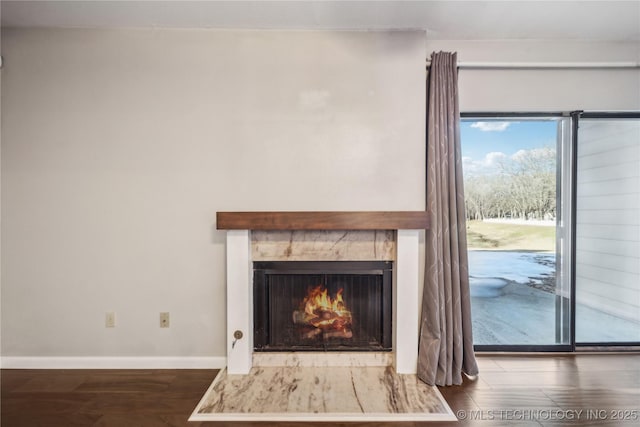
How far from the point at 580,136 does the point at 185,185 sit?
120 inches

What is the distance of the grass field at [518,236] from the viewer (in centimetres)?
262

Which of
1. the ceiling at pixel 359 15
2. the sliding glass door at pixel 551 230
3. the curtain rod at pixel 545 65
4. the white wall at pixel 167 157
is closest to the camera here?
the ceiling at pixel 359 15

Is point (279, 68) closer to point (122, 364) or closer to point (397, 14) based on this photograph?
point (397, 14)

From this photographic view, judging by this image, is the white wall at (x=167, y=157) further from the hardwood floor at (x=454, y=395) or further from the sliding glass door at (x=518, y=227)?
the sliding glass door at (x=518, y=227)

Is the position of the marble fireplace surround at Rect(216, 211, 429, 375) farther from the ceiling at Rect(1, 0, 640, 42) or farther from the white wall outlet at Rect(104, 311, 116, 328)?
the ceiling at Rect(1, 0, 640, 42)

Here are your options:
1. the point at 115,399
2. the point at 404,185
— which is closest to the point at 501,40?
the point at 404,185

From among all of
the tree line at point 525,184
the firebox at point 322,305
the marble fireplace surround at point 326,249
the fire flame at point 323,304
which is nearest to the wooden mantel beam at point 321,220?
the marble fireplace surround at point 326,249

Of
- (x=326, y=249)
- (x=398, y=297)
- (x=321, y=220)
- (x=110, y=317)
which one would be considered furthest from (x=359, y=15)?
(x=110, y=317)

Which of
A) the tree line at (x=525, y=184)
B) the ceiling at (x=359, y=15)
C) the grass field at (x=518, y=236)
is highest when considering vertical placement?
the ceiling at (x=359, y=15)

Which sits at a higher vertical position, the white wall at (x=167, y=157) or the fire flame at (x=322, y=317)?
the white wall at (x=167, y=157)

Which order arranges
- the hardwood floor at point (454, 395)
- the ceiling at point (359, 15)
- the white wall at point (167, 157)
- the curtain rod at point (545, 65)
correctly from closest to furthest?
the hardwood floor at point (454, 395), the ceiling at point (359, 15), the white wall at point (167, 157), the curtain rod at point (545, 65)

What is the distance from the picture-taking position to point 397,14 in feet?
7.06

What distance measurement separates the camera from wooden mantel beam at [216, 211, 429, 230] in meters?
2.19

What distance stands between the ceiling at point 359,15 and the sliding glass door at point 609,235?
804mm
